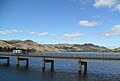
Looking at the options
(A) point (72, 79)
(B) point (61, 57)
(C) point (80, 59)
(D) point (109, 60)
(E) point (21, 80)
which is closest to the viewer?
(E) point (21, 80)

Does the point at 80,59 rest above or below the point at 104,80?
above

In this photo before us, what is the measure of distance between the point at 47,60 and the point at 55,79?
34363mm

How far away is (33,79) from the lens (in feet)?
222

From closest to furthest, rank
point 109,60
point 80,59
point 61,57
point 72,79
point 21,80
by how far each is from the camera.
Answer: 1. point 21,80
2. point 72,79
3. point 109,60
4. point 80,59
5. point 61,57

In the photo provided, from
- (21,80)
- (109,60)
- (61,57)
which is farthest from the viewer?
(61,57)

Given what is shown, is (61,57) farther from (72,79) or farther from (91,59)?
(72,79)

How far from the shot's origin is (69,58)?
94.4m

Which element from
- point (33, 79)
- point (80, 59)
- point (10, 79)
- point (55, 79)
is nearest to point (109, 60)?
point (80, 59)

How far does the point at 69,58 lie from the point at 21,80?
3374cm

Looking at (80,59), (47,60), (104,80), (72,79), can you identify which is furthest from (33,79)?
(47,60)

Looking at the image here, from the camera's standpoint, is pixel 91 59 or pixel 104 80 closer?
pixel 104 80

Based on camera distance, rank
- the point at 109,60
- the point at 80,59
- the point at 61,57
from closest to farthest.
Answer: the point at 109,60 < the point at 80,59 < the point at 61,57

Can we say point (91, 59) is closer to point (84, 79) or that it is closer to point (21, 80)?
point (84, 79)

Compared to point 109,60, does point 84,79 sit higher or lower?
lower
